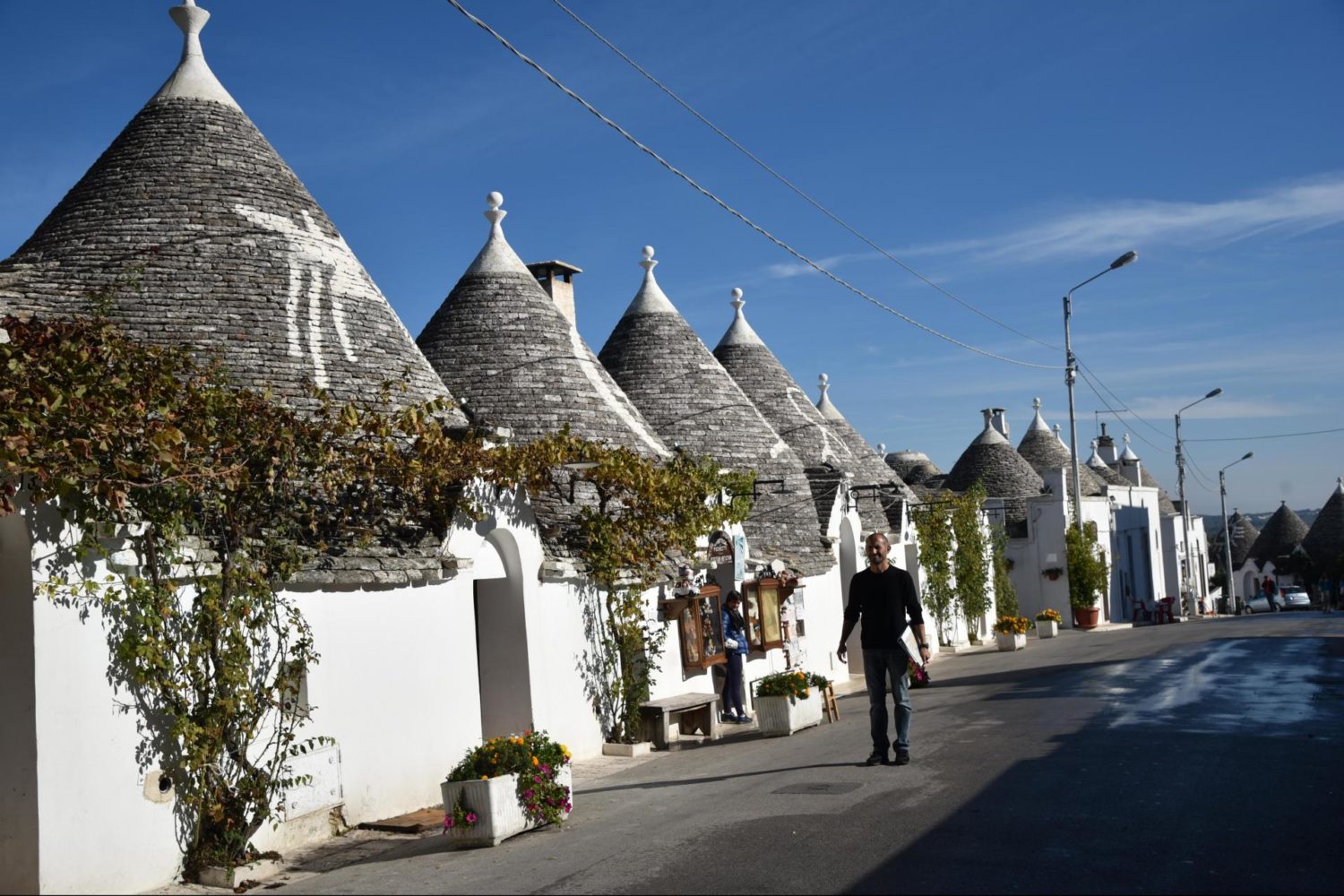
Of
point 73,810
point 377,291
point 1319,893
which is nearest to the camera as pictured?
point 1319,893

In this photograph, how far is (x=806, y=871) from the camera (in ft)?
22.2

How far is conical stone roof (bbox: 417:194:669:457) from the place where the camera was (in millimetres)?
16391

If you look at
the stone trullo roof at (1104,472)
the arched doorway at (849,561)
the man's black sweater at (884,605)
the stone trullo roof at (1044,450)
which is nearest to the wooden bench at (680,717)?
the man's black sweater at (884,605)

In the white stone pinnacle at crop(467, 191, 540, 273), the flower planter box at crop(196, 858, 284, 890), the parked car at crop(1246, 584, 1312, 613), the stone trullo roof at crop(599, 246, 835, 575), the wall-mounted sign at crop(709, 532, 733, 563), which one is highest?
the white stone pinnacle at crop(467, 191, 540, 273)

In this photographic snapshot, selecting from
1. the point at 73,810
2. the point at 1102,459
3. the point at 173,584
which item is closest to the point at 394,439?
the point at 173,584

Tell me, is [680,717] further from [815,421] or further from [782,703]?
[815,421]

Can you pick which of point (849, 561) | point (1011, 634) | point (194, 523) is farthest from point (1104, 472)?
point (194, 523)

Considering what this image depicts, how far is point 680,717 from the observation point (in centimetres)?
1491

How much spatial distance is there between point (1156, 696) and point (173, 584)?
11207 millimetres

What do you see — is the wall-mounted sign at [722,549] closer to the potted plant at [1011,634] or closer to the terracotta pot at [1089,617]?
the potted plant at [1011,634]

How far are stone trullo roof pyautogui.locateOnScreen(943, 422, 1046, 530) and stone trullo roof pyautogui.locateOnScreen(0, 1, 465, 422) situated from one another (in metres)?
33.2

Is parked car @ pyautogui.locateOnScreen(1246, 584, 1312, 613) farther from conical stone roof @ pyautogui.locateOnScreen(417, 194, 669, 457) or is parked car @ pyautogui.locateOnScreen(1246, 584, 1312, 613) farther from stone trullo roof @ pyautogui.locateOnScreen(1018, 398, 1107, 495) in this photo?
conical stone roof @ pyautogui.locateOnScreen(417, 194, 669, 457)

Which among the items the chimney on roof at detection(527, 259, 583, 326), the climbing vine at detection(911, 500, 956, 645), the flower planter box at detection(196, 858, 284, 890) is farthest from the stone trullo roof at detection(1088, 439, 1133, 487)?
the flower planter box at detection(196, 858, 284, 890)

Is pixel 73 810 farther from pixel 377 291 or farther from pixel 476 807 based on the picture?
pixel 377 291
